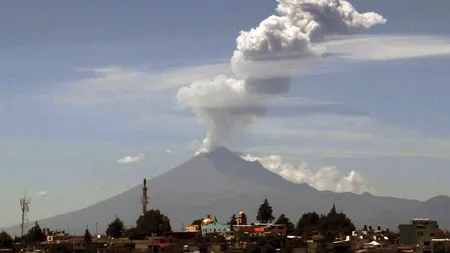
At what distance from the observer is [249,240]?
141000 mm

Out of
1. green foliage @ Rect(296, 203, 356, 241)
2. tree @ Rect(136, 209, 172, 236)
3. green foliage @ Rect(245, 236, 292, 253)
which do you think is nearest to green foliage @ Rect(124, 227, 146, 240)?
tree @ Rect(136, 209, 172, 236)

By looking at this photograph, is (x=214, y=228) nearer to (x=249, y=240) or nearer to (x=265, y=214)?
(x=265, y=214)

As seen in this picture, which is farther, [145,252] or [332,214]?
[332,214]

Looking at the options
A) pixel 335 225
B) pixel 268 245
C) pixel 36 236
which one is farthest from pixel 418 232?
pixel 36 236

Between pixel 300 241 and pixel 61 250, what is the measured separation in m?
31.5

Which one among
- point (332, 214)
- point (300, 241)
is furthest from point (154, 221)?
point (300, 241)

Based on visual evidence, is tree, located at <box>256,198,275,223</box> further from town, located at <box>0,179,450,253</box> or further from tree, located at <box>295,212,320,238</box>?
town, located at <box>0,179,450,253</box>

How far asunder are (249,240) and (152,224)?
3644cm

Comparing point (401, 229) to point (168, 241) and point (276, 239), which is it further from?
point (168, 241)

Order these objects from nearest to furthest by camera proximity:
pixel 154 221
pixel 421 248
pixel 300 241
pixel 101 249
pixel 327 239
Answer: pixel 421 248, pixel 101 249, pixel 300 241, pixel 327 239, pixel 154 221

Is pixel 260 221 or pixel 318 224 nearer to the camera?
pixel 318 224

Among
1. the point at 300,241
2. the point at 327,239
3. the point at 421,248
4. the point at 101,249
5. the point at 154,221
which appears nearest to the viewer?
the point at 421,248

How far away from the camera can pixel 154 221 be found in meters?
175

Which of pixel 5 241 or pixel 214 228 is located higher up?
pixel 214 228
